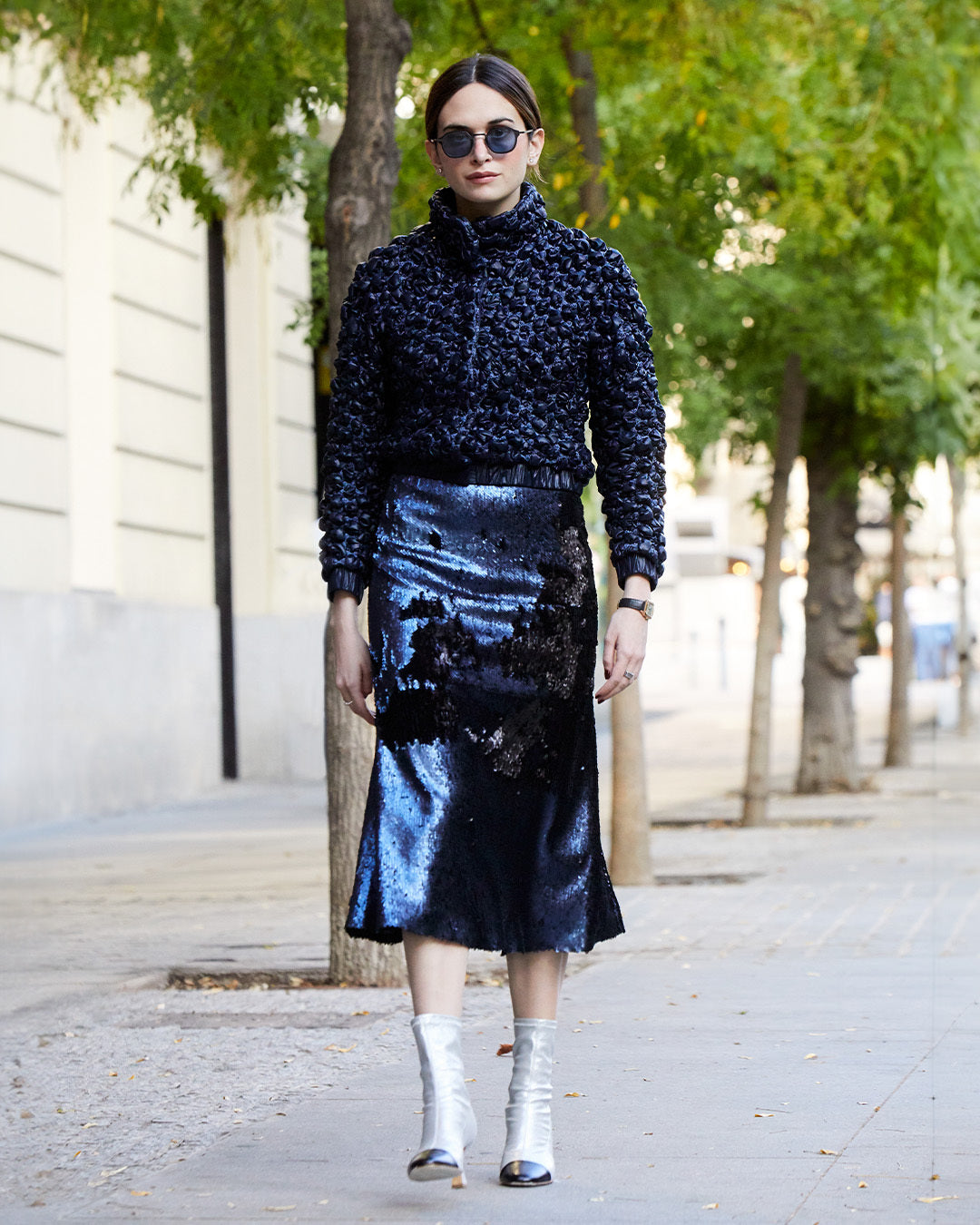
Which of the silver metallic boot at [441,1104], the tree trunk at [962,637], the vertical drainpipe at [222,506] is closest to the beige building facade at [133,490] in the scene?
the vertical drainpipe at [222,506]

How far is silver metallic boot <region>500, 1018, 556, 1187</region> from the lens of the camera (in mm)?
3678

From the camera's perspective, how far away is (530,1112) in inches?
145

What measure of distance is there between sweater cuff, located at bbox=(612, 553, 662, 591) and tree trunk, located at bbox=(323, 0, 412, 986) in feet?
9.18

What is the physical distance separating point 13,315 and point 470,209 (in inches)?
417

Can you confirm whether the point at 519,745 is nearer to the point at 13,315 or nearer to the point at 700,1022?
the point at 700,1022

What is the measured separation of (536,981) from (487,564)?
0.78 m

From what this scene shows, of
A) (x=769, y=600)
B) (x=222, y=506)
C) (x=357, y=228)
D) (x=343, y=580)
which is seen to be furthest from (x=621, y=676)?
(x=222, y=506)

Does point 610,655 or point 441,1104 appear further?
point 610,655

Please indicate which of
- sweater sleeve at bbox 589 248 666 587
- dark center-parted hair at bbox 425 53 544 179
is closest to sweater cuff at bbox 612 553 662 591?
sweater sleeve at bbox 589 248 666 587

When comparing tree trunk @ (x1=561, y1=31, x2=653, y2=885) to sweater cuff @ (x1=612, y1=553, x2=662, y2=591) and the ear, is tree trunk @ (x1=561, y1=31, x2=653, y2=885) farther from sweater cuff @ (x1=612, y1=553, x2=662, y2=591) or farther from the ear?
the ear

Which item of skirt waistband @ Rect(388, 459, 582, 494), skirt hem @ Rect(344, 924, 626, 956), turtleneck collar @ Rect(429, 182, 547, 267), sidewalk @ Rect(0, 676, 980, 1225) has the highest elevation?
turtleneck collar @ Rect(429, 182, 547, 267)

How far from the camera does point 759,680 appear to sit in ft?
44.3

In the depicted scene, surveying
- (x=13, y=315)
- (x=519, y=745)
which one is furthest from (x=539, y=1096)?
(x=13, y=315)

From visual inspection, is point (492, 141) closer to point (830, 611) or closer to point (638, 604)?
point (638, 604)
